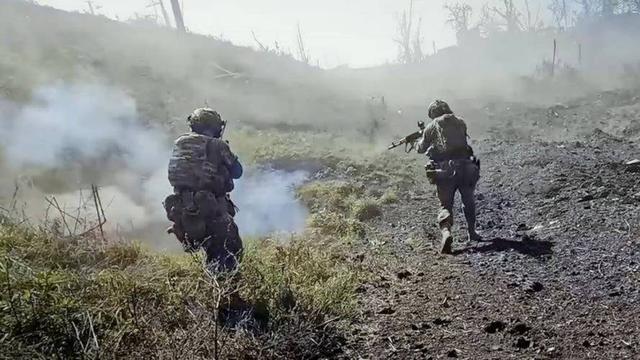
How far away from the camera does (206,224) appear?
377cm

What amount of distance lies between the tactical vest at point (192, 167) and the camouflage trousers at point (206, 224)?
75 millimetres

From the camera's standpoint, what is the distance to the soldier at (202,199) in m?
3.74

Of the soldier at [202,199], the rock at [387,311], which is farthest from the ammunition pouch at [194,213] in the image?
the rock at [387,311]

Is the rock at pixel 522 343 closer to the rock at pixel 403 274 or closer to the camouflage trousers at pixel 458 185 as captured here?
the rock at pixel 403 274

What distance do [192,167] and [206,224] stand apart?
18.4 inches

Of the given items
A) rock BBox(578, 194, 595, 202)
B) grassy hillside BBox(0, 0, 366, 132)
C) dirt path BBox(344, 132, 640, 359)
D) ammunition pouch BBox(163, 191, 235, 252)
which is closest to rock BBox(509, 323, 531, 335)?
dirt path BBox(344, 132, 640, 359)

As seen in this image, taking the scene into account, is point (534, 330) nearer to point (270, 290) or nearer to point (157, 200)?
point (270, 290)

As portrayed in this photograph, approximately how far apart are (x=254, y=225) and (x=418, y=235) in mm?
2661

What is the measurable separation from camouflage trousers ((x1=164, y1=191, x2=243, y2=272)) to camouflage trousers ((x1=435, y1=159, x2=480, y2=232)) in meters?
2.22

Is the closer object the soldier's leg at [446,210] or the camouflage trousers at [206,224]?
the camouflage trousers at [206,224]

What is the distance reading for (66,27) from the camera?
19859 mm

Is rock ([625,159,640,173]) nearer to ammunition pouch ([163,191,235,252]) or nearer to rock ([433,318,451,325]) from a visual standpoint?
rock ([433,318,451,325])

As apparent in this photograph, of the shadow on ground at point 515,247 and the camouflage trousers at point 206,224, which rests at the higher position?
the camouflage trousers at point 206,224

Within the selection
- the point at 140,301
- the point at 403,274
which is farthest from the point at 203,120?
the point at 403,274
